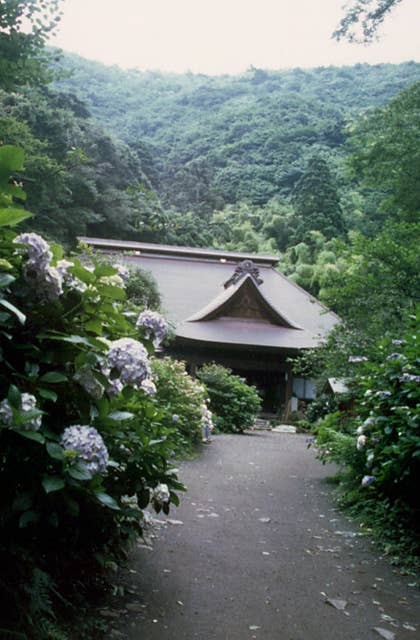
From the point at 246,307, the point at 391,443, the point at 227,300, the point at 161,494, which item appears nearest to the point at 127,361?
the point at 161,494

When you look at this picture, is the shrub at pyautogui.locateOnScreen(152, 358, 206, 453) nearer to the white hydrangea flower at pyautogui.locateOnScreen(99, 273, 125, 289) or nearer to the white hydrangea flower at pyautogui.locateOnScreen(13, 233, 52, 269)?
the white hydrangea flower at pyautogui.locateOnScreen(99, 273, 125, 289)

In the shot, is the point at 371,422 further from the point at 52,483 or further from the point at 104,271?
the point at 52,483

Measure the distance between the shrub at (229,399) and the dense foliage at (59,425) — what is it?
9.85 metres

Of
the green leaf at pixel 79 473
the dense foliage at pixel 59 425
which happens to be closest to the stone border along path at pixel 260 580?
the dense foliage at pixel 59 425

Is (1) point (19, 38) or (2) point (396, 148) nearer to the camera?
(1) point (19, 38)

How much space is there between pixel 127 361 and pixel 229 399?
10.6m

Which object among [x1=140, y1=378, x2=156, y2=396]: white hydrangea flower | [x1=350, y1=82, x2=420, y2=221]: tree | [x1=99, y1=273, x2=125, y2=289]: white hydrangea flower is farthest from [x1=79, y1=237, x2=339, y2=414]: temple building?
[x1=99, y1=273, x2=125, y2=289]: white hydrangea flower

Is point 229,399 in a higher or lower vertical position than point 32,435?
lower

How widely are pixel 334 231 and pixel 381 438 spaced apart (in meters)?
29.0

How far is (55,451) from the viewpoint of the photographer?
1988mm

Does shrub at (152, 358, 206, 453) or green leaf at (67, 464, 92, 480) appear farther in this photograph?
shrub at (152, 358, 206, 453)

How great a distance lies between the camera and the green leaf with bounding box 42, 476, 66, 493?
6.26 ft

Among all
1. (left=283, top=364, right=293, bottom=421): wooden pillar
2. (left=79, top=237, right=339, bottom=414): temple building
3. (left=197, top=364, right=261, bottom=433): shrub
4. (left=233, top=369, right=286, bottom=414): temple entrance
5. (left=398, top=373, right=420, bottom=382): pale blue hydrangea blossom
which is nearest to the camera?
(left=398, top=373, right=420, bottom=382): pale blue hydrangea blossom

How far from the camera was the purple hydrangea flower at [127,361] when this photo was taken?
228 cm
